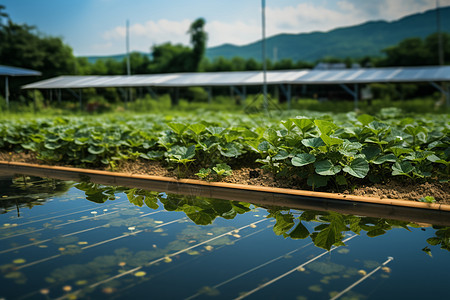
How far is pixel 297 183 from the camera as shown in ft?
13.9

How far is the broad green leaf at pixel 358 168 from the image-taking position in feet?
12.0

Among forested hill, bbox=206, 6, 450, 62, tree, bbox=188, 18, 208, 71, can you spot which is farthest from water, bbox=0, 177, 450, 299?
forested hill, bbox=206, 6, 450, 62

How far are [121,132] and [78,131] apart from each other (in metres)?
0.68

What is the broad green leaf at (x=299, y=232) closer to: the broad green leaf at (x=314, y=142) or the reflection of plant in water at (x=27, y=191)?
the broad green leaf at (x=314, y=142)

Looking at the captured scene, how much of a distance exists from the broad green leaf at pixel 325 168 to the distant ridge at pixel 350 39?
284ft

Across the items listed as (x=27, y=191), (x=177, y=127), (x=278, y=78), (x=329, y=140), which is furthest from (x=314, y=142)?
(x=278, y=78)

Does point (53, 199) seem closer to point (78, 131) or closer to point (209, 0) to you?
point (78, 131)

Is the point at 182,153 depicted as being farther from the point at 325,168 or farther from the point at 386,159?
the point at 386,159

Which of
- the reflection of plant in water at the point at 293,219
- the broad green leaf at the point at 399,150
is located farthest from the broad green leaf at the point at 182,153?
the broad green leaf at the point at 399,150

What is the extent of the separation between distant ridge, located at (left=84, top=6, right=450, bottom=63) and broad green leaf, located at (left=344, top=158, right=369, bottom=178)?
284 feet

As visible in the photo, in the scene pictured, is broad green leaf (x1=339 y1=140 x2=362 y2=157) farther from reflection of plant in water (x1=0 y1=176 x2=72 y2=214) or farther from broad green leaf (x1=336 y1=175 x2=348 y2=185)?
reflection of plant in water (x1=0 y1=176 x2=72 y2=214)

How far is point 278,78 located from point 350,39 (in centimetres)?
7823

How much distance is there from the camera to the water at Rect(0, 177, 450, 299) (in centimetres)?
224

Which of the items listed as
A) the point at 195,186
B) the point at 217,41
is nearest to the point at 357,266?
the point at 195,186
